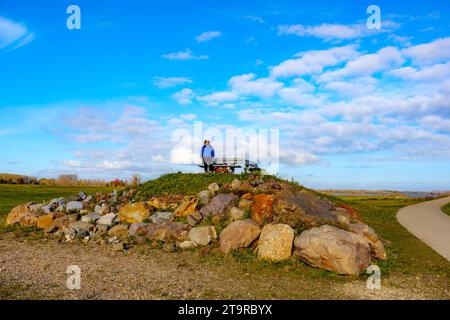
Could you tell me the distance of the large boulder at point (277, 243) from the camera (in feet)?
45.9

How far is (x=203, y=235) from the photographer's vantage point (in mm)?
16438

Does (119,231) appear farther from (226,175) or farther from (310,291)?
(310,291)

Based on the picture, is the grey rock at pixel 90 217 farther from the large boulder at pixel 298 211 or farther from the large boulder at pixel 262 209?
the large boulder at pixel 298 211

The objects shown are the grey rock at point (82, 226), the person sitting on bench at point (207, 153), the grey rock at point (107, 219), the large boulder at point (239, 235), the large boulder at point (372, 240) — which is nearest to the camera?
the large boulder at point (372, 240)

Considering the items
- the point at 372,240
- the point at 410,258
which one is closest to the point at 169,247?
the point at 372,240

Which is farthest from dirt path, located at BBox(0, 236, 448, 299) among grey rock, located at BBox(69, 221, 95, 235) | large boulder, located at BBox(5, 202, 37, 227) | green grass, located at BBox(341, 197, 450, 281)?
large boulder, located at BBox(5, 202, 37, 227)

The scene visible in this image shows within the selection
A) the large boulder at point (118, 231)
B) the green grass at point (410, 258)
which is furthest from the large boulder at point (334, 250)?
the large boulder at point (118, 231)

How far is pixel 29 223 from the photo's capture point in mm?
22391

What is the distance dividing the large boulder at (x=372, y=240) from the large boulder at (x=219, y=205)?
545 cm

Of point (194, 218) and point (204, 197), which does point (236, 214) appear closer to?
point (194, 218)

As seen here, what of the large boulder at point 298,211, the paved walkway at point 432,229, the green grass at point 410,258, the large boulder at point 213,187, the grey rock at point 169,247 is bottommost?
the paved walkway at point 432,229
